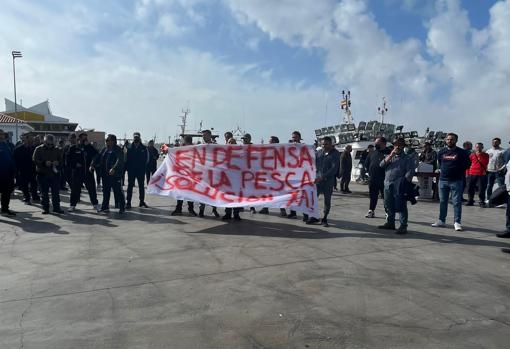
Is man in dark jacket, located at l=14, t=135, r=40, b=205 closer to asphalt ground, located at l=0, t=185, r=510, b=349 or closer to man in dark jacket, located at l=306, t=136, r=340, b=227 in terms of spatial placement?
asphalt ground, located at l=0, t=185, r=510, b=349

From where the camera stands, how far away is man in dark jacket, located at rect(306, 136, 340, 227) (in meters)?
9.27

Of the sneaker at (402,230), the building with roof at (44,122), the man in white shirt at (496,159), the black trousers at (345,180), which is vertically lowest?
the sneaker at (402,230)

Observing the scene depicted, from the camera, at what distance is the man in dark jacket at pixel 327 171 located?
9.27m

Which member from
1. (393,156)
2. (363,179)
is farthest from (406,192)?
(363,179)

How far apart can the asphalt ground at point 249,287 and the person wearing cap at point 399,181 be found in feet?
1.52

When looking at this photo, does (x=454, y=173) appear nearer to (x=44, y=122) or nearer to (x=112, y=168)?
(x=112, y=168)

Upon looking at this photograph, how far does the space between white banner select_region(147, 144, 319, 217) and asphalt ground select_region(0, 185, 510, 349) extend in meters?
0.68

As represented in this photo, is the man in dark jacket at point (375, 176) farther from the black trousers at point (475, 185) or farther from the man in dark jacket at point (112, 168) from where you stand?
the man in dark jacket at point (112, 168)

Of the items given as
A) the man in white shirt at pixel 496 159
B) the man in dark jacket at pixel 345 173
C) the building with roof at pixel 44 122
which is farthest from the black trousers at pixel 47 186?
the building with roof at pixel 44 122

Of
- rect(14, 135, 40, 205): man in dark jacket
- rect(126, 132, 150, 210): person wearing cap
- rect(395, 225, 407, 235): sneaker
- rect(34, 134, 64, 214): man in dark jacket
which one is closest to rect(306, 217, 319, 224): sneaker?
rect(395, 225, 407, 235): sneaker

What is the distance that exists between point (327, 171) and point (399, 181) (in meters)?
1.56

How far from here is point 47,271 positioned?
5754 mm

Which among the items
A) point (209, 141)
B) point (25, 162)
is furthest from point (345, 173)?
point (25, 162)

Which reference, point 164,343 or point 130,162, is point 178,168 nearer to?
point 130,162
